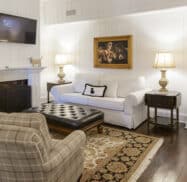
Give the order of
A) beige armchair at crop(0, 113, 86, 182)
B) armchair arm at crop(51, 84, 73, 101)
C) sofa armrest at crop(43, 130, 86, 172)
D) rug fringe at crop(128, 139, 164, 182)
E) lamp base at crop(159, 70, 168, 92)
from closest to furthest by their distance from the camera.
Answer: beige armchair at crop(0, 113, 86, 182) < sofa armrest at crop(43, 130, 86, 172) < rug fringe at crop(128, 139, 164, 182) < lamp base at crop(159, 70, 168, 92) < armchair arm at crop(51, 84, 73, 101)

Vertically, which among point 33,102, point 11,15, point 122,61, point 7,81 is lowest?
point 33,102

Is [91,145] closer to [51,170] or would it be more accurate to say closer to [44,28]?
[51,170]

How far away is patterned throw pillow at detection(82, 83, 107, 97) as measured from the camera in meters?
4.73

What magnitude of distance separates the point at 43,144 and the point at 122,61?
3.99m

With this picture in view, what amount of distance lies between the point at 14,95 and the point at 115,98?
7.20 ft

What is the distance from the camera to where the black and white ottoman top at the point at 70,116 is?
3295 mm

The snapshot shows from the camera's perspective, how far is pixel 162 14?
15.2 ft

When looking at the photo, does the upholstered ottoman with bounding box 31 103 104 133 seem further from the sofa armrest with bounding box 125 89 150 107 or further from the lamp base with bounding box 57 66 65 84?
the lamp base with bounding box 57 66 65 84

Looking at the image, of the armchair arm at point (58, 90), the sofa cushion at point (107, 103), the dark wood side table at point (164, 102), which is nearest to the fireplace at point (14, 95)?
the armchair arm at point (58, 90)

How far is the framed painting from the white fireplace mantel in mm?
1541

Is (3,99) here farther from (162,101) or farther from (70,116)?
(162,101)

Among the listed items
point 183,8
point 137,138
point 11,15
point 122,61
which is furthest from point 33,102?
point 183,8

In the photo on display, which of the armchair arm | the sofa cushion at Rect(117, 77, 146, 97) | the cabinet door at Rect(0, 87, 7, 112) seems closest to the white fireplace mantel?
the cabinet door at Rect(0, 87, 7, 112)

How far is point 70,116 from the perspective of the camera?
11.4 feet
